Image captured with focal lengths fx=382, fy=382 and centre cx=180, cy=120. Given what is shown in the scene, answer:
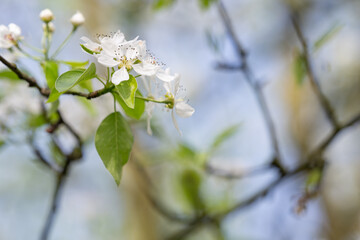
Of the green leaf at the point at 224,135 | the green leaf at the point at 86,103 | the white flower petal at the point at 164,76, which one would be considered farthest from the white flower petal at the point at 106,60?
the green leaf at the point at 224,135

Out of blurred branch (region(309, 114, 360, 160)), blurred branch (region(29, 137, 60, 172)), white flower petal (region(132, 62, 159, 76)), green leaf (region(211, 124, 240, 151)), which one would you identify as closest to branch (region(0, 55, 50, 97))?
white flower petal (region(132, 62, 159, 76))

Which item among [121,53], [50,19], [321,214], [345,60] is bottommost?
[321,214]

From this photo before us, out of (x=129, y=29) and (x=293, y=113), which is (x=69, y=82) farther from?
(x=129, y=29)

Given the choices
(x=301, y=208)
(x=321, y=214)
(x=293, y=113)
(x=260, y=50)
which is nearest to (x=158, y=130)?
(x=301, y=208)

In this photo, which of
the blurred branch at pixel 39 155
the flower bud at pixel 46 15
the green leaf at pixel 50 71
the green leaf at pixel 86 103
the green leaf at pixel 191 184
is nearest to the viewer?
the green leaf at pixel 50 71

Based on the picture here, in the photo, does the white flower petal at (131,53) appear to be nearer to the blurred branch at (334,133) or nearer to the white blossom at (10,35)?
the white blossom at (10,35)

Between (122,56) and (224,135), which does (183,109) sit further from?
(224,135)

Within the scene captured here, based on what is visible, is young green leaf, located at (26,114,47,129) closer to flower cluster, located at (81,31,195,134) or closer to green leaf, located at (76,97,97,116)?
Answer: green leaf, located at (76,97,97,116)
